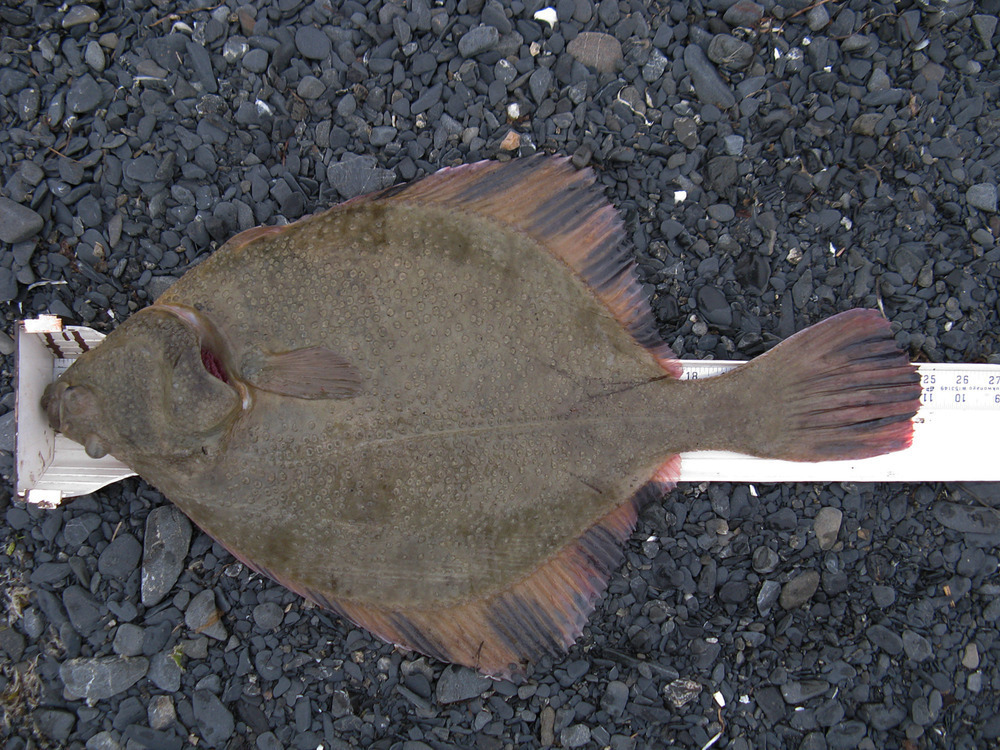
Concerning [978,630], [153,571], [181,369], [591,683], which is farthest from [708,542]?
[153,571]

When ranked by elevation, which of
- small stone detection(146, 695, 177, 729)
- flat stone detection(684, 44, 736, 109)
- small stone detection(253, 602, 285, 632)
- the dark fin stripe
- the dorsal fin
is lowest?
small stone detection(146, 695, 177, 729)

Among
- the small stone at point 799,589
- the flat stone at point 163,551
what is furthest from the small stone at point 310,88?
the small stone at point 799,589

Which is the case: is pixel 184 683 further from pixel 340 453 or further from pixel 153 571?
pixel 340 453

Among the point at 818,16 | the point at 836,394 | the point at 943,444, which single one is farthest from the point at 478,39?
the point at 943,444

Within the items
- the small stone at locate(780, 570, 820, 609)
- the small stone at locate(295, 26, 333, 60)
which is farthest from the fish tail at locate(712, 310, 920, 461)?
the small stone at locate(295, 26, 333, 60)

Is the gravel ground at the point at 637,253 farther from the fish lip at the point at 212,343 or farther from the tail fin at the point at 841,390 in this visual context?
the fish lip at the point at 212,343

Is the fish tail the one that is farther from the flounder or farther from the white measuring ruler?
the white measuring ruler
